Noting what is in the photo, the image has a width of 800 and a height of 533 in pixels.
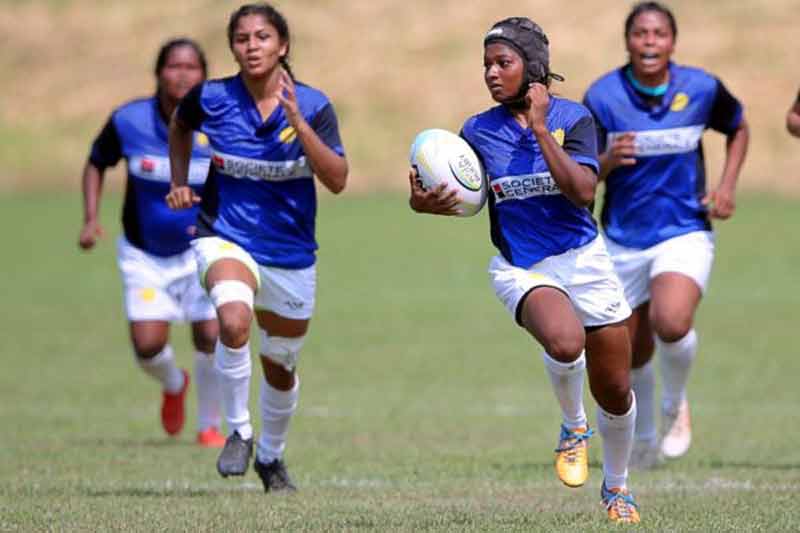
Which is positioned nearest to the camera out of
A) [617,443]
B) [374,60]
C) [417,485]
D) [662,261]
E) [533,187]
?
[533,187]

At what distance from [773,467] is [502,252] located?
2846 millimetres

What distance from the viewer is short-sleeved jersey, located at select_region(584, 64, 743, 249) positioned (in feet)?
31.2

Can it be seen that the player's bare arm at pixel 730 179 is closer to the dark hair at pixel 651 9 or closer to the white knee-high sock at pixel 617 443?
the dark hair at pixel 651 9

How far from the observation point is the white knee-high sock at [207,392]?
11.0 meters

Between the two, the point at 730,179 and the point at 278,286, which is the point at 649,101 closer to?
the point at 730,179

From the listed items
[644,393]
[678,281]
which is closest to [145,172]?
[644,393]

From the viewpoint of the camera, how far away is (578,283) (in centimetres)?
711

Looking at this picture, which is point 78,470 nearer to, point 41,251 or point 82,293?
point 82,293

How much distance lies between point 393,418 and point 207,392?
1587 millimetres

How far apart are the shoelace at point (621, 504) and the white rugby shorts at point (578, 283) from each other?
74cm

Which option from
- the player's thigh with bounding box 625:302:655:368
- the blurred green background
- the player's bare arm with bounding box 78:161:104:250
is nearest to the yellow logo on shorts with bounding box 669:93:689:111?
the player's thigh with bounding box 625:302:655:368

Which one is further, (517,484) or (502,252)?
(517,484)

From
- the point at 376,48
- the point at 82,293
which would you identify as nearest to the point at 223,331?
the point at 82,293

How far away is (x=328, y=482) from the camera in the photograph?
880cm
